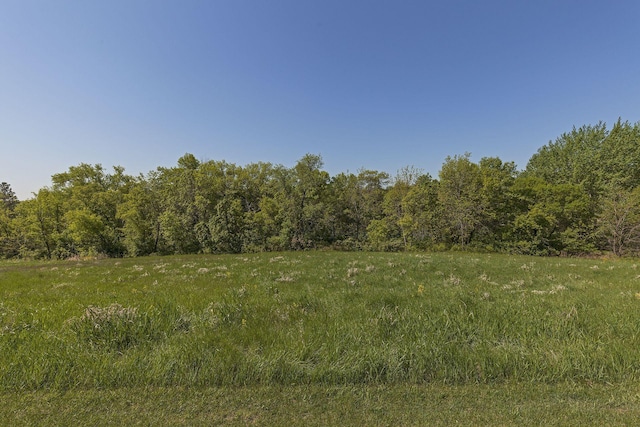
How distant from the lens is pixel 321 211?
51.2 meters

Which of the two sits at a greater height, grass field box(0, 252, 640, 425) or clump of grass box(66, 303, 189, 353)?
clump of grass box(66, 303, 189, 353)

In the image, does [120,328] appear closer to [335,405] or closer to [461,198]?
[335,405]

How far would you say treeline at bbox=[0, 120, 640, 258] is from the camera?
44625mm

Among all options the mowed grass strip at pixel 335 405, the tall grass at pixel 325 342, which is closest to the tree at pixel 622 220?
the tall grass at pixel 325 342

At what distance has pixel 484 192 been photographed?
45906 millimetres

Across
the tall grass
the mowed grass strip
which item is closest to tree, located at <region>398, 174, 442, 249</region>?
the tall grass

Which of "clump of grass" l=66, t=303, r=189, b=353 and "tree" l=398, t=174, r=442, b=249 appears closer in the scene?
"clump of grass" l=66, t=303, r=189, b=353

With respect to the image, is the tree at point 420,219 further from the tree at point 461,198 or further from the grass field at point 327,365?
the grass field at point 327,365

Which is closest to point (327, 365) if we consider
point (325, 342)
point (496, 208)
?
point (325, 342)

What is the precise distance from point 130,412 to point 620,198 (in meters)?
59.0

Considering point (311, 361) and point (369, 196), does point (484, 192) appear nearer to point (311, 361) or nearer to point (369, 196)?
point (369, 196)

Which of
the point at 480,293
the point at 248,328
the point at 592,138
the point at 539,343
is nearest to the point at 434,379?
the point at 539,343

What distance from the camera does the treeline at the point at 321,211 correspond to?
146 feet

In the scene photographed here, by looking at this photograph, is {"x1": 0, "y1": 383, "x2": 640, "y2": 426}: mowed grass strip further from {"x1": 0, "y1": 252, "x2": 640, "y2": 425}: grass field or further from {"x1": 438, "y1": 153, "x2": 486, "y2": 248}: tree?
{"x1": 438, "y1": 153, "x2": 486, "y2": 248}: tree
